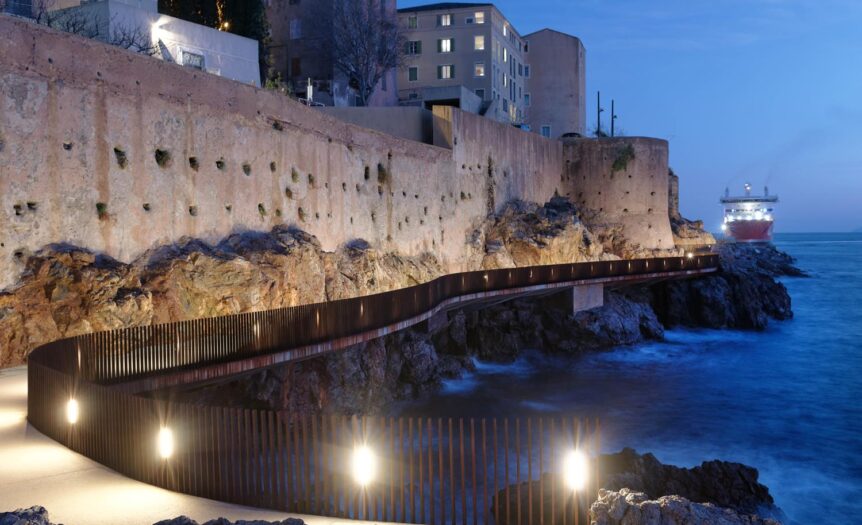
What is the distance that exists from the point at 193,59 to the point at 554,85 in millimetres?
41572

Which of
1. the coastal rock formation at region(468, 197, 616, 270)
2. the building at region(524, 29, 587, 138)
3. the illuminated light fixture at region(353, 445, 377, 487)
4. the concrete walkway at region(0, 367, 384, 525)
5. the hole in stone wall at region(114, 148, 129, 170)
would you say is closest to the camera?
the concrete walkway at region(0, 367, 384, 525)

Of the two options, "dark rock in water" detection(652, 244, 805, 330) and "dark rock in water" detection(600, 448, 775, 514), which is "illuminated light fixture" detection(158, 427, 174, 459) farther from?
"dark rock in water" detection(652, 244, 805, 330)

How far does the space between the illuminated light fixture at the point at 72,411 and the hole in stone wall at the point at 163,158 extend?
11.1 metres

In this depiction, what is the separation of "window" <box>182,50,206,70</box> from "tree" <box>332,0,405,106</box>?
13.6 metres

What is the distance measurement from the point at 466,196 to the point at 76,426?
2988 centimetres

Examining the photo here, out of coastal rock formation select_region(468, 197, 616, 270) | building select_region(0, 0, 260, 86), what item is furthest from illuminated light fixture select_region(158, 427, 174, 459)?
coastal rock formation select_region(468, 197, 616, 270)

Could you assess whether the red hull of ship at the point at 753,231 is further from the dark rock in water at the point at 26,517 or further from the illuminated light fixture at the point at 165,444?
the dark rock in water at the point at 26,517

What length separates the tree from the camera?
45.8 metres

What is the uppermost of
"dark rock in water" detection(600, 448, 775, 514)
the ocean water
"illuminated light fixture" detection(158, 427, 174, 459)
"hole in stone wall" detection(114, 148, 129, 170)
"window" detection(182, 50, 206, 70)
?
"window" detection(182, 50, 206, 70)

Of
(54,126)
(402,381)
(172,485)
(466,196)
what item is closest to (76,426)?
(172,485)

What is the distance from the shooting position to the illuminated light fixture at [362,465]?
28.7 ft

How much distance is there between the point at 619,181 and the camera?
165 ft

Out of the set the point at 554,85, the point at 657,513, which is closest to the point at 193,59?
the point at 657,513

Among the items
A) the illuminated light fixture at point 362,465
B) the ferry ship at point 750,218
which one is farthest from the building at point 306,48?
the ferry ship at point 750,218
